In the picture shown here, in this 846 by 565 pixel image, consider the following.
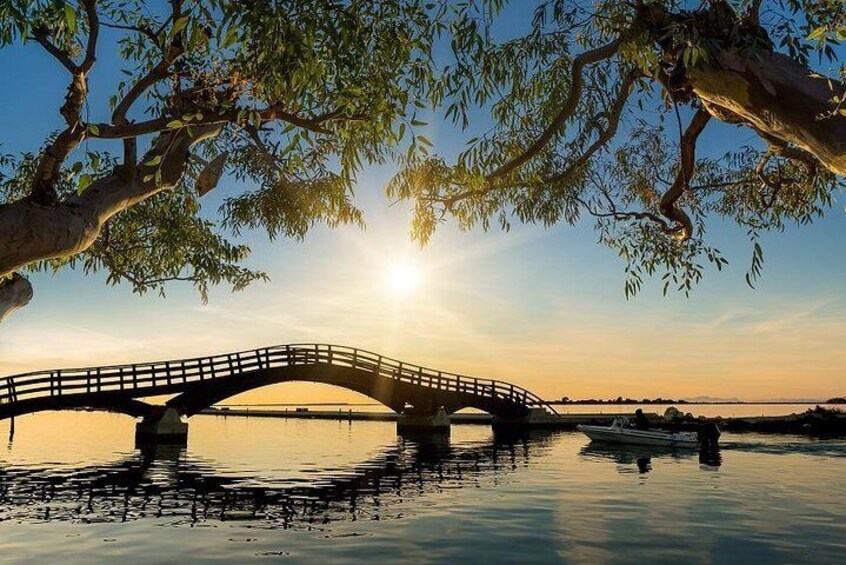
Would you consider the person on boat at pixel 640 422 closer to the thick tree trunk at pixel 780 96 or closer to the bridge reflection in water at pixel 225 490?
the bridge reflection in water at pixel 225 490

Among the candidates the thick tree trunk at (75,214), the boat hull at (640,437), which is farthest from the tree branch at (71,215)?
the boat hull at (640,437)

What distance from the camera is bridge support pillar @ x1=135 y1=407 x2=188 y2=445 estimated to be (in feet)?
123

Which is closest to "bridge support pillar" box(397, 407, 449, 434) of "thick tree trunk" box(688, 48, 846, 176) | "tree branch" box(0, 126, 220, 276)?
"tree branch" box(0, 126, 220, 276)

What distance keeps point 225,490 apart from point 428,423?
2840cm

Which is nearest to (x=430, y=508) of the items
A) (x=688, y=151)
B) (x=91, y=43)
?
(x=688, y=151)

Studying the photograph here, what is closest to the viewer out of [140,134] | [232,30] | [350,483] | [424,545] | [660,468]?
[232,30]

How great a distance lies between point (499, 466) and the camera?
86.5ft

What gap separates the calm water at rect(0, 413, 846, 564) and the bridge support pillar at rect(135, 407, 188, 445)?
6.10 meters

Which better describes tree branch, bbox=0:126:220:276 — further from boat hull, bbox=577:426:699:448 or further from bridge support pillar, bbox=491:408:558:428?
bridge support pillar, bbox=491:408:558:428

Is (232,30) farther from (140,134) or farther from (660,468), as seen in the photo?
(660,468)

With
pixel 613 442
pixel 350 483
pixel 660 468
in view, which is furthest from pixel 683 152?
pixel 613 442

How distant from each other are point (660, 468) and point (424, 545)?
1589 centimetres

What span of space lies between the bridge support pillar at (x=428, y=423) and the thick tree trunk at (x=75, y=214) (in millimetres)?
39104

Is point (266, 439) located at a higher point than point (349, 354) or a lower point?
lower
